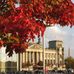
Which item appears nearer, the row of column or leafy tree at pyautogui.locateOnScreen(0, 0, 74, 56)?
leafy tree at pyautogui.locateOnScreen(0, 0, 74, 56)

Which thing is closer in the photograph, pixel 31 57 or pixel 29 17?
pixel 29 17

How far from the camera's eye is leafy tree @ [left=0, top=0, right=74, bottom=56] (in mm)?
9375

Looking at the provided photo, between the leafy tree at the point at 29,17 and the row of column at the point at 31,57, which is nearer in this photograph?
the leafy tree at the point at 29,17

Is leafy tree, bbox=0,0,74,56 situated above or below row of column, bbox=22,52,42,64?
above

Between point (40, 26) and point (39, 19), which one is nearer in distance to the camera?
point (40, 26)

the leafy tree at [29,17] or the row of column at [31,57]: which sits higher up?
the leafy tree at [29,17]

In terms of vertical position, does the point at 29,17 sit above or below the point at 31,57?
above

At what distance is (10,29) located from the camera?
9.56 m

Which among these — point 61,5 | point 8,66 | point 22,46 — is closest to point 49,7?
point 61,5

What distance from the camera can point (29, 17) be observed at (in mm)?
9562

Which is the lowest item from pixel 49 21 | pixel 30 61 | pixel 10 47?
pixel 30 61

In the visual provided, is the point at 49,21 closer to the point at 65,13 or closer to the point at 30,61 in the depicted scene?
the point at 65,13

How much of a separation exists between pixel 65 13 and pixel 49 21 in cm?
48

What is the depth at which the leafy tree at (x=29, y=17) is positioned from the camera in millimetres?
9375
